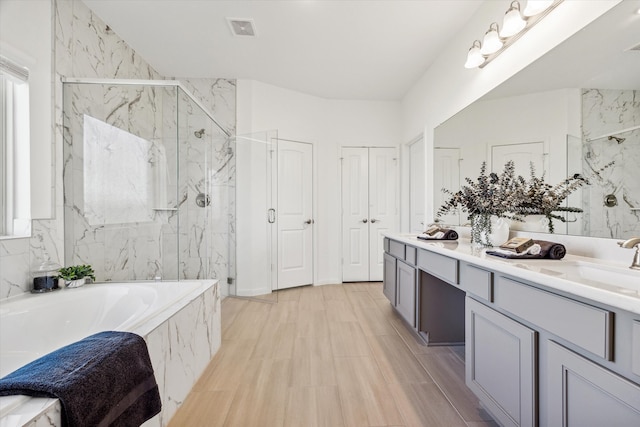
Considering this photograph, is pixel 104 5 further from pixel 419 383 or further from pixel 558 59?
pixel 419 383

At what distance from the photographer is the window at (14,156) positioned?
1.71 metres

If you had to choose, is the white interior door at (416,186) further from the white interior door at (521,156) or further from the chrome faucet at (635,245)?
the chrome faucet at (635,245)

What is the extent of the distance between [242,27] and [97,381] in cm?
273

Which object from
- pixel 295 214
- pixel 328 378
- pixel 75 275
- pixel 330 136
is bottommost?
pixel 328 378

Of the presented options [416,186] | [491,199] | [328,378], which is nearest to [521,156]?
[491,199]

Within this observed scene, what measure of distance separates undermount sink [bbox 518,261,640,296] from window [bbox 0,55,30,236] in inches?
107

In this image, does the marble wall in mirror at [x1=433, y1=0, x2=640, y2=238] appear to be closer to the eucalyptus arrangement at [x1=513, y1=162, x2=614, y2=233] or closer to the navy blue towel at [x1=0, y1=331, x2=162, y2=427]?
the eucalyptus arrangement at [x1=513, y1=162, x2=614, y2=233]

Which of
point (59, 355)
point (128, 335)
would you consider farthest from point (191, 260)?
point (59, 355)

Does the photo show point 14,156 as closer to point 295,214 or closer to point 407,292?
point 295,214

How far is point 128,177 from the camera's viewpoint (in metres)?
2.28

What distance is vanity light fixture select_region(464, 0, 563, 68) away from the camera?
1.59 metres

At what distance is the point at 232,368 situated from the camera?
1.90 meters

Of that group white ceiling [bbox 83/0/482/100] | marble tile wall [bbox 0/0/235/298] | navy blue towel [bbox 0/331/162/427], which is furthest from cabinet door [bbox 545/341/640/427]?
white ceiling [bbox 83/0/482/100]

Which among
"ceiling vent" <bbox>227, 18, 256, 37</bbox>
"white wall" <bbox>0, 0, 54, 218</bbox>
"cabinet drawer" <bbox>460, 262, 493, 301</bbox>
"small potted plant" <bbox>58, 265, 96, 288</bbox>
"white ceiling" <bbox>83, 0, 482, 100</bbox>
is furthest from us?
"ceiling vent" <bbox>227, 18, 256, 37</bbox>
